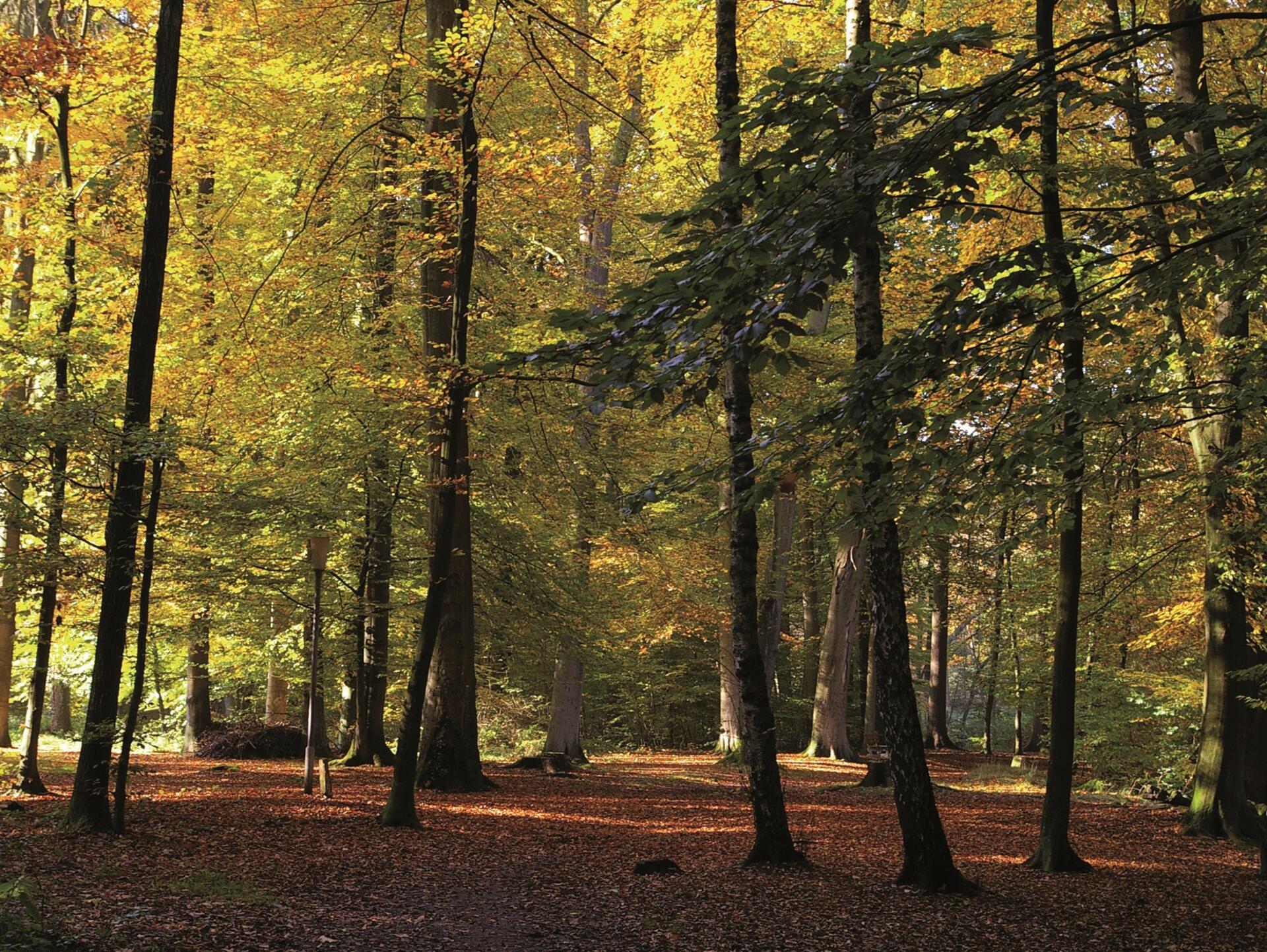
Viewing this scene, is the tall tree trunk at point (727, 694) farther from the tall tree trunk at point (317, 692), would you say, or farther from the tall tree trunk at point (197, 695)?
the tall tree trunk at point (197, 695)

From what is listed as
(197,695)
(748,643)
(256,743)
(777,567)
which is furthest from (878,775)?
(197,695)

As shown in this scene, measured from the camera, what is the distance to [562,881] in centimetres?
837

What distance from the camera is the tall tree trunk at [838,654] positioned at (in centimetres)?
1903

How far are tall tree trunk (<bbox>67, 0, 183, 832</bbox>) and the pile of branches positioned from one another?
29.9 ft

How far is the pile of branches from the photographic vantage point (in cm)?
1777

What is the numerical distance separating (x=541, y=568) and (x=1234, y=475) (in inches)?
390

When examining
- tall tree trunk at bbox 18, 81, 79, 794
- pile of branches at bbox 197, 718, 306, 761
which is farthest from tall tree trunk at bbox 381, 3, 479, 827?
pile of branches at bbox 197, 718, 306, 761

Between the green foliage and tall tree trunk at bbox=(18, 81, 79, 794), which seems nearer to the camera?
the green foliage

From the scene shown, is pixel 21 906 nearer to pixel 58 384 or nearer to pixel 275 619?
pixel 58 384

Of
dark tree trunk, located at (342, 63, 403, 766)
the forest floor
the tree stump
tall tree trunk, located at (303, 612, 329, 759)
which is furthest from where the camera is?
the tree stump

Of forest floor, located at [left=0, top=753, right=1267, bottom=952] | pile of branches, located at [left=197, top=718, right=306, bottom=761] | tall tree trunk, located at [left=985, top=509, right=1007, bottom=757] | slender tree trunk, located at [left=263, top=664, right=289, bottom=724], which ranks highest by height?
tall tree trunk, located at [left=985, top=509, right=1007, bottom=757]

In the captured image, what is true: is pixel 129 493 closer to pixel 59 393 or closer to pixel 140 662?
pixel 140 662

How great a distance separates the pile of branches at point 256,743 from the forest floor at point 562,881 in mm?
4567

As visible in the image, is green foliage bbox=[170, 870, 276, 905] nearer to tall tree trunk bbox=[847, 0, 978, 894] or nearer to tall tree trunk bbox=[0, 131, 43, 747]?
tall tree trunk bbox=[0, 131, 43, 747]
